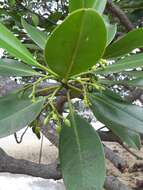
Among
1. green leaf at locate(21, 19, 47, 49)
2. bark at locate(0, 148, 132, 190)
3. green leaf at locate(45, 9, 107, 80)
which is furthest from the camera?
bark at locate(0, 148, 132, 190)

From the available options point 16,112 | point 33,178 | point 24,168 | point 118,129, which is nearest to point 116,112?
point 118,129

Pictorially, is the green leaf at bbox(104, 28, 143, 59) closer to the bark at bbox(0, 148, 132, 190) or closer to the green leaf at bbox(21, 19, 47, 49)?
the green leaf at bbox(21, 19, 47, 49)

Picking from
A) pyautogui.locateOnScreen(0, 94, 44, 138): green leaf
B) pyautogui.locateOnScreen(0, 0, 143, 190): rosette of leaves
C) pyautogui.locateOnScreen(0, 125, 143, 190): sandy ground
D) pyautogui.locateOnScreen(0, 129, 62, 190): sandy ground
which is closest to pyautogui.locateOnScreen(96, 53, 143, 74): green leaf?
pyautogui.locateOnScreen(0, 0, 143, 190): rosette of leaves

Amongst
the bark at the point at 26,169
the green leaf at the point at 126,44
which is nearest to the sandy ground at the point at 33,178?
the bark at the point at 26,169

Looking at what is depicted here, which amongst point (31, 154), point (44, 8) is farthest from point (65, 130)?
point (31, 154)

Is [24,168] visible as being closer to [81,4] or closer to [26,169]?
[26,169]

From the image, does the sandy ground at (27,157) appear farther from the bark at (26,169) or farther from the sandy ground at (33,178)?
the bark at (26,169)
